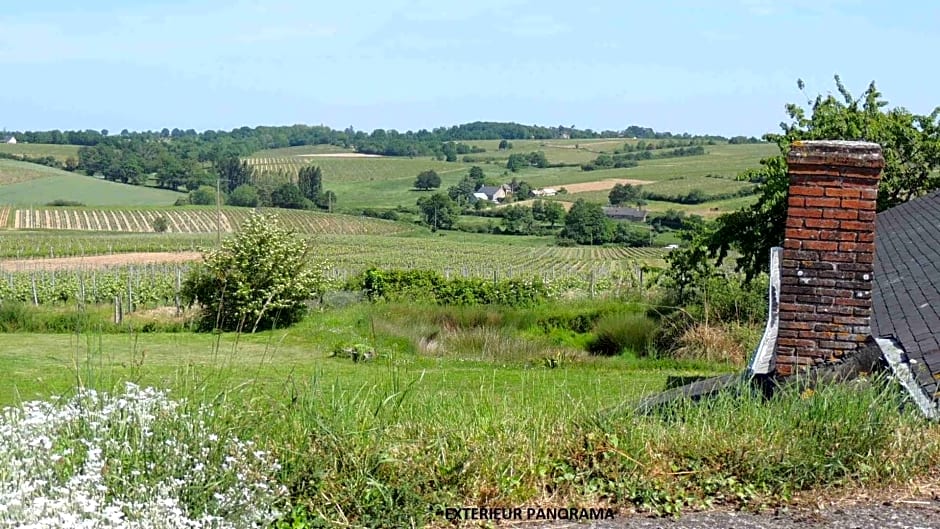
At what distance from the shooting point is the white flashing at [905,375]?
477 cm

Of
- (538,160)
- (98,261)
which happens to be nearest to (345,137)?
(538,160)

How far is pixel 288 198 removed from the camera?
8438 centimetres

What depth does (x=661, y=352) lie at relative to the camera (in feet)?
60.8

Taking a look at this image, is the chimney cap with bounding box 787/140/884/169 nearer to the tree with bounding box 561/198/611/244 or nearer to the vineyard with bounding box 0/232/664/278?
the vineyard with bounding box 0/232/664/278

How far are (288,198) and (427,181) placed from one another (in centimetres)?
1805

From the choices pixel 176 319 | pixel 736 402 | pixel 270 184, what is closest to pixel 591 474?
pixel 736 402

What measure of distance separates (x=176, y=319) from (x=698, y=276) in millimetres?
12681

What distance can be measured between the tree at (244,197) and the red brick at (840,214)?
77.2m

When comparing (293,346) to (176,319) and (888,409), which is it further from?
(888,409)

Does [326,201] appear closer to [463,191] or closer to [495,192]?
[463,191]

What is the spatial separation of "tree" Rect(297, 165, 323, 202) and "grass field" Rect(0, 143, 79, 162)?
31.2 m

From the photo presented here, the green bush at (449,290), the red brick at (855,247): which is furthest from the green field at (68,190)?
the red brick at (855,247)

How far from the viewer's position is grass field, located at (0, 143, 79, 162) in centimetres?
11044

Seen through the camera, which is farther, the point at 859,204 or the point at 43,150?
the point at 43,150
